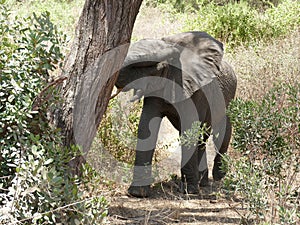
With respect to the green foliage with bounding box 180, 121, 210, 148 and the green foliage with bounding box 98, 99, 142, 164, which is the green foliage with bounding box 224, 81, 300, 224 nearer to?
the green foliage with bounding box 180, 121, 210, 148

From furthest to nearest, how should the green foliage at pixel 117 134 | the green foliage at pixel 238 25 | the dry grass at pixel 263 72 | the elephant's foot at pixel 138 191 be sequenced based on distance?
the green foliage at pixel 238 25
the dry grass at pixel 263 72
the green foliage at pixel 117 134
the elephant's foot at pixel 138 191

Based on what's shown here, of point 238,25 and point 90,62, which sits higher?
point 238,25

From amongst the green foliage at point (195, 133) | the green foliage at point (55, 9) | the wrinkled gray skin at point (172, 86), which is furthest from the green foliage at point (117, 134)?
the green foliage at point (55, 9)

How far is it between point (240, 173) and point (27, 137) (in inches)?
50.8

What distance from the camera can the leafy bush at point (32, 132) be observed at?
3084mm

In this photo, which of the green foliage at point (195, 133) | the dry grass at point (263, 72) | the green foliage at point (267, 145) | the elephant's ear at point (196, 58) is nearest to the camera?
the green foliage at point (267, 145)

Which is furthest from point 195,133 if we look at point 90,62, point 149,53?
point 149,53

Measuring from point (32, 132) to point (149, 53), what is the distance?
7.88 feet

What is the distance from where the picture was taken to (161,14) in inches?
623

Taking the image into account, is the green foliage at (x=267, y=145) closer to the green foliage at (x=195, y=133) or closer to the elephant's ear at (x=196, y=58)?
the green foliage at (x=195, y=133)

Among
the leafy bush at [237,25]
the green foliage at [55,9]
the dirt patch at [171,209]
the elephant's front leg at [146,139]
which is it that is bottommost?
the dirt patch at [171,209]

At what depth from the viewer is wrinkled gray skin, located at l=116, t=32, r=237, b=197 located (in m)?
5.61

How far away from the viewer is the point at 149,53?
5.62 meters

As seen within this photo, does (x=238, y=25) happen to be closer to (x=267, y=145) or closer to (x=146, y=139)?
(x=146, y=139)
